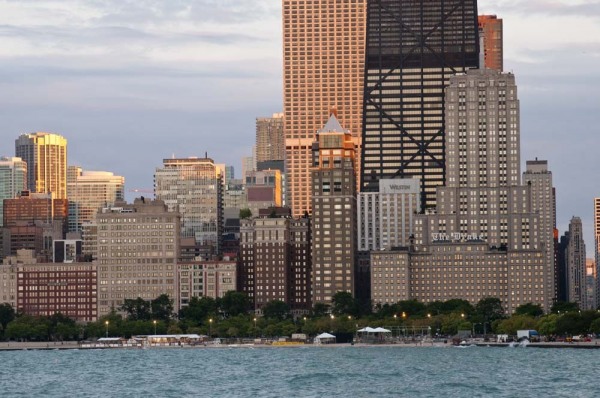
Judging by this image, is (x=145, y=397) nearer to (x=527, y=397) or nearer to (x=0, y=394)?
(x=0, y=394)

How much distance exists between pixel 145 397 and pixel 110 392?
982 cm

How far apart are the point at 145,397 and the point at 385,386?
28986mm

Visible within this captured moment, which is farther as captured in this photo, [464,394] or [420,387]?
[420,387]

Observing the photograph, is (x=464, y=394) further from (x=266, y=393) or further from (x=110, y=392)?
(x=110, y=392)

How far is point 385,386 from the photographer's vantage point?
19938 cm

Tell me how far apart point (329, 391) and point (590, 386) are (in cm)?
2890

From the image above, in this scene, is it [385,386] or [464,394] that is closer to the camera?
[464,394]

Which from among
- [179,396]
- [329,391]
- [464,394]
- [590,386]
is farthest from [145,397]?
[590,386]

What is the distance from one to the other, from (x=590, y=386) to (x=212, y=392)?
41.7 meters

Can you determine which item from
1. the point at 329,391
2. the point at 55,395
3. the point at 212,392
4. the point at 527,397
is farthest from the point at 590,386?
the point at 55,395

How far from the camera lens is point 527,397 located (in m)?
180

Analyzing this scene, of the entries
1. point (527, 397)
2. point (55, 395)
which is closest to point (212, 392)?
point (55, 395)

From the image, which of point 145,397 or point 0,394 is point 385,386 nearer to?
point 145,397

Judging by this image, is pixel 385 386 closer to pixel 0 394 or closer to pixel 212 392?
pixel 212 392
